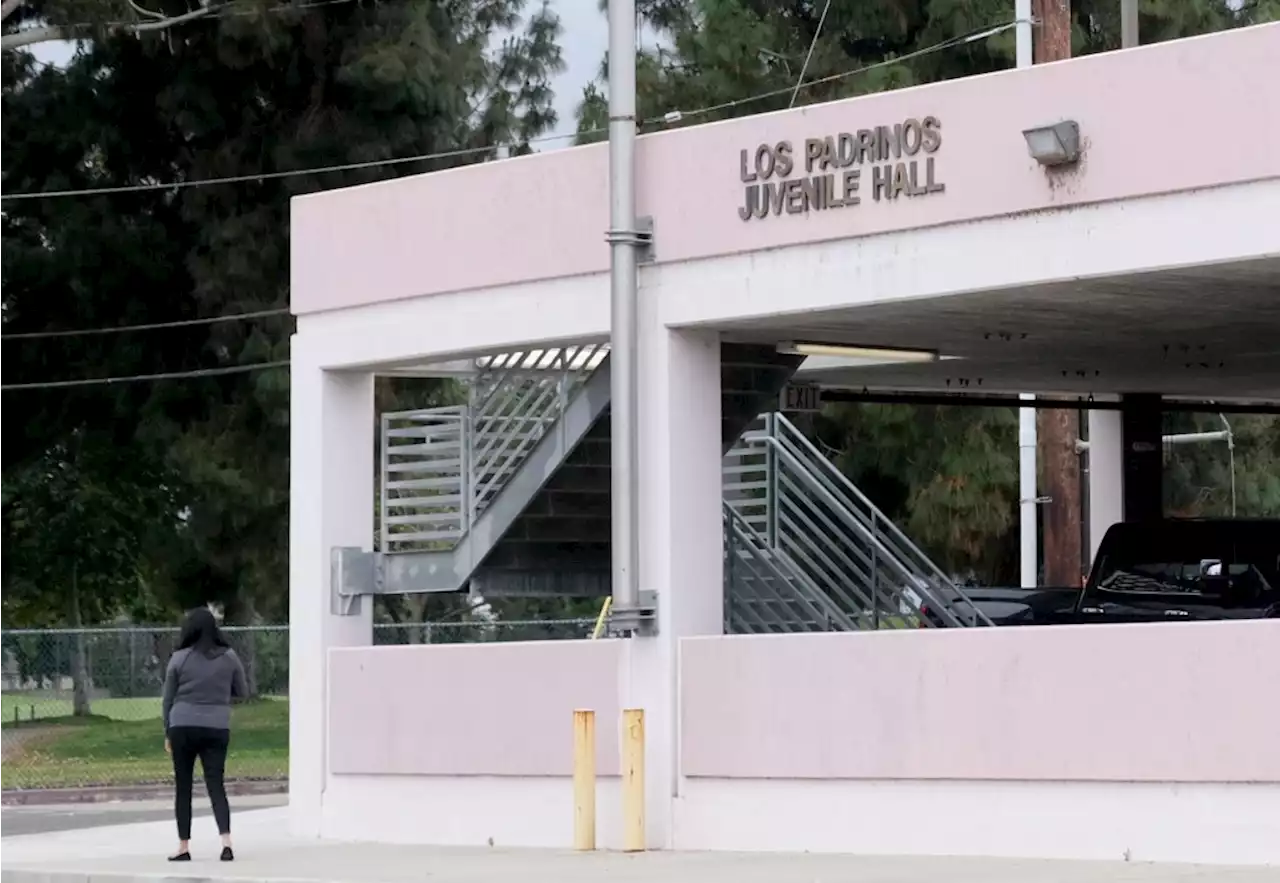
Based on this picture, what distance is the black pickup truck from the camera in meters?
21.0

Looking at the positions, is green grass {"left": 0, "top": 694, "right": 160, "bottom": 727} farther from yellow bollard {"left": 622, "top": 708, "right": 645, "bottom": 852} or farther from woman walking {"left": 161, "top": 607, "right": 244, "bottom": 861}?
yellow bollard {"left": 622, "top": 708, "right": 645, "bottom": 852}

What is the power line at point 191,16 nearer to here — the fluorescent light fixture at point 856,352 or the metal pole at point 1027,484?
the metal pole at point 1027,484

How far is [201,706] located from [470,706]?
220 cm

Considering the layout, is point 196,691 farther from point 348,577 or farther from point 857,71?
point 857,71

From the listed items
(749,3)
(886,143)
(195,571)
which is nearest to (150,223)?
(195,571)

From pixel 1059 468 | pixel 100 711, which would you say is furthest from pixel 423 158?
pixel 1059 468


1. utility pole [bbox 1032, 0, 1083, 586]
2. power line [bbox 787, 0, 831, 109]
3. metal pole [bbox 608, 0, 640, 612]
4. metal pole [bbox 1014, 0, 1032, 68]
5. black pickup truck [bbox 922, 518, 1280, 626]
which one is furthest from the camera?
power line [bbox 787, 0, 831, 109]

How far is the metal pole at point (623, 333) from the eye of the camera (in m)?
17.7

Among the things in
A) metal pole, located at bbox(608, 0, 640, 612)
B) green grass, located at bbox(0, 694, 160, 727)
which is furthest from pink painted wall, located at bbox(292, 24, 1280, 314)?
green grass, located at bbox(0, 694, 160, 727)

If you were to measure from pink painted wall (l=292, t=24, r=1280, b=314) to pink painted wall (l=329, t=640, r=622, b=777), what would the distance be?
2.73 meters

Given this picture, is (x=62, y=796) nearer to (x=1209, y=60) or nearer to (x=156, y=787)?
(x=156, y=787)

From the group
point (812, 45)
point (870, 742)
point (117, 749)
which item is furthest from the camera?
point (812, 45)

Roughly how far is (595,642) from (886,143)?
4135 mm

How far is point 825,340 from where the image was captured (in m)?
19.0
